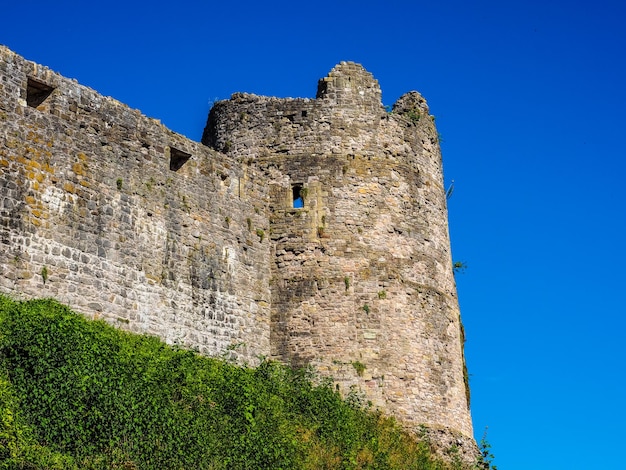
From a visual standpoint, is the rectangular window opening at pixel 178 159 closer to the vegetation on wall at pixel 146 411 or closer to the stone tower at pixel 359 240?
the stone tower at pixel 359 240

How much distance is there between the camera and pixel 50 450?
14.1 metres

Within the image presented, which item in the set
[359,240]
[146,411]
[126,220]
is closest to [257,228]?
[359,240]

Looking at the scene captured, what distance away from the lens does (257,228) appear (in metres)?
22.2

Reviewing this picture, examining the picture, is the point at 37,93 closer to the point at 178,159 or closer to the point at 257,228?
the point at 178,159

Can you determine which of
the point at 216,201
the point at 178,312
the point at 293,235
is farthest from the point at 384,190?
the point at 178,312

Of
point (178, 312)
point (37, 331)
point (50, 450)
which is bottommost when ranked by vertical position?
point (50, 450)

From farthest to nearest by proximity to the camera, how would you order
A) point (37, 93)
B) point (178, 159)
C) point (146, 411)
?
point (178, 159) → point (37, 93) → point (146, 411)

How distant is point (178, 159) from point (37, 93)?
3.45m

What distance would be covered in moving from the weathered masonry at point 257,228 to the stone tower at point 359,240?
3 centimetres

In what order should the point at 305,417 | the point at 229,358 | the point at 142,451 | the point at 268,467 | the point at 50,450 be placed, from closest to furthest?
1. the point at 50,450
2. the point at 142,451
3. the point at 268,467
4. the point at 305,417
5. the point at 229,358

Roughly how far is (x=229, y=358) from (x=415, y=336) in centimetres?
382

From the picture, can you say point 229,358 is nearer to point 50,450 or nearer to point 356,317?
point 356,317

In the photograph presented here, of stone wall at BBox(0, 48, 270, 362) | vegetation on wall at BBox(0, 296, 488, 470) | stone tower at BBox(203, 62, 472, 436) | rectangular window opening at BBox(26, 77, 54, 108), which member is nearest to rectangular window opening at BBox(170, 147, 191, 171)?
stone wall at BBox(0, 48, 270, 362)

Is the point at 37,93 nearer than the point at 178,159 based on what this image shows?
Yes
